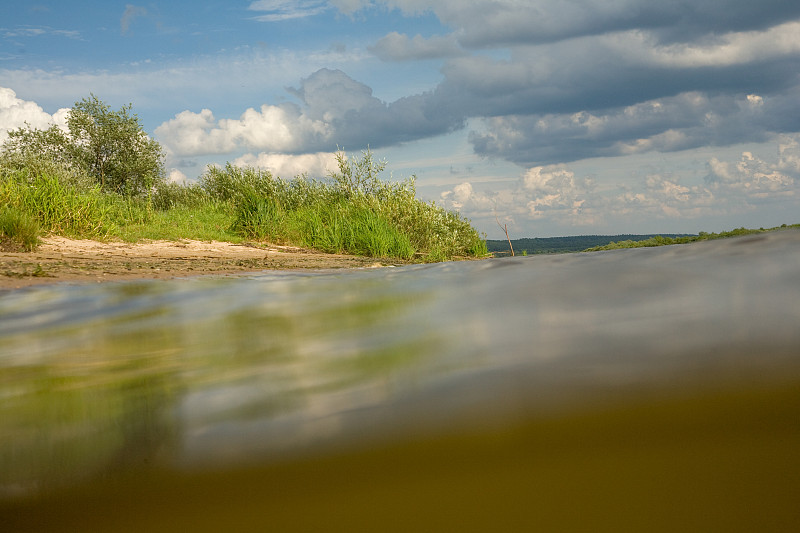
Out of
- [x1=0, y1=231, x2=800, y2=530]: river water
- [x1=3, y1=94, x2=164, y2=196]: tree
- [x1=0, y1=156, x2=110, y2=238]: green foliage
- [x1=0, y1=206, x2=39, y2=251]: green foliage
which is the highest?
[x1=3, y1=94, x2=164, y2=196]: tree

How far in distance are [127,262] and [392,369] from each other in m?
8.91

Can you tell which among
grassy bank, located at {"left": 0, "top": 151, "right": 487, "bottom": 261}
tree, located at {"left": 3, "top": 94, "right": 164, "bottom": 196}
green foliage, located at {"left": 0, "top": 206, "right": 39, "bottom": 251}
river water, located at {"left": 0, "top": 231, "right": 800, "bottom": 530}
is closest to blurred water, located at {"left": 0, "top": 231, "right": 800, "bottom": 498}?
river water, located at {"left": 0, "top": 231, "right": 800, "bottom": 530}

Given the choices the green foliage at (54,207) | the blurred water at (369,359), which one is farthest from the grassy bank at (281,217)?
the blurred water at (369,359)

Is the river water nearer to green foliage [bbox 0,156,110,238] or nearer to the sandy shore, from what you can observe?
the sandy shore

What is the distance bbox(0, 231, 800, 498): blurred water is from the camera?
2.11 m

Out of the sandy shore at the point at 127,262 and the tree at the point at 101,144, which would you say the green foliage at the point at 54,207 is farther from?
the tree at the point at 101,144

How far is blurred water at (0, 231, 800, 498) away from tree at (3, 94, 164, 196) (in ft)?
108

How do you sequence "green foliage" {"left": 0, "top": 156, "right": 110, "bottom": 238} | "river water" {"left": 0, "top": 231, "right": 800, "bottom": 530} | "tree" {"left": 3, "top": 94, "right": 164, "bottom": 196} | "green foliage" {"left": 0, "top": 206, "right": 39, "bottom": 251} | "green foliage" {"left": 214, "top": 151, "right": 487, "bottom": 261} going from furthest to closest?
1. "tree" {"left": 3, "top": 94, "right": 164, "bottom": 196}
2. "green foliage" {"left": 214, "top": 151, "right": 487, "bottom": 261}
3. "green foliage" {"left": 0, "top": 156, "right": 110, "bottom": 238}
4. "green foliage" {"left": 0, "top": 206, "right": 39, "bottom": 251}
5. "river water" {"left": 0, "top": 231, "right": 800, "bottom": 530}

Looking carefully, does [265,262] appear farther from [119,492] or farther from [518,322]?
[119,492]

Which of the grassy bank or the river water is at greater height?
the grassy bank

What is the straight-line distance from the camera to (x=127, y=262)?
10.3m

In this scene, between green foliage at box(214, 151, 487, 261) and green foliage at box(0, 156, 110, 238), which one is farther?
green foliage at box(214, 151, 487, 261)

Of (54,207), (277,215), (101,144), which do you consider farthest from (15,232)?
(101,144)

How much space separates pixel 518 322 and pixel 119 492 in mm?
2398
